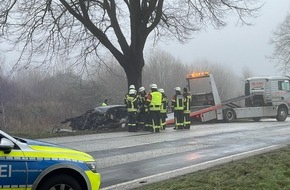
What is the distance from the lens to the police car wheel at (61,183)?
499cm

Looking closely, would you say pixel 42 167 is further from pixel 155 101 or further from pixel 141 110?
pixel 141 110

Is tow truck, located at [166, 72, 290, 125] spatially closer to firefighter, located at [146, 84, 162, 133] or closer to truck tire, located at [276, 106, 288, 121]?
truck tire, located at [276, 106, 288, 121]

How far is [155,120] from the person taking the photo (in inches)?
687

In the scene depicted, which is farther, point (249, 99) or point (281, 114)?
point (249, 99)

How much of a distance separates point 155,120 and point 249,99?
10477mm

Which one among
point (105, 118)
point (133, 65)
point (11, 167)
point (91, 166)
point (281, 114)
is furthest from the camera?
point (281, 114)

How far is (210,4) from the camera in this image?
22.6 metres

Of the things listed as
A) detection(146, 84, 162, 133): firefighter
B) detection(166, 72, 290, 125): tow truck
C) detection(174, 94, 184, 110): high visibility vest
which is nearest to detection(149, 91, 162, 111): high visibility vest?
detection(146, 84, 162, 133): firefighter

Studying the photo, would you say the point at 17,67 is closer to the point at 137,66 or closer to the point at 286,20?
the point at 137,66

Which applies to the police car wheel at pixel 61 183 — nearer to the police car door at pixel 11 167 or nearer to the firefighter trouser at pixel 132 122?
the police car door at pixel 11 167

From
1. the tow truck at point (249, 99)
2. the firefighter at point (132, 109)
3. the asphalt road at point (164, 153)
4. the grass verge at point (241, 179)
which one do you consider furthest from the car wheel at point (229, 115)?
the grass verge at point (241, 179)

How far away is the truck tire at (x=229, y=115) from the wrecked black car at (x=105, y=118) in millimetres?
7361

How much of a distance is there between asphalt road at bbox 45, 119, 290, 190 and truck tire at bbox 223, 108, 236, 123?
9.27m

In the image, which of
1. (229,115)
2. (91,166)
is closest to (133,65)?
(229,115)
